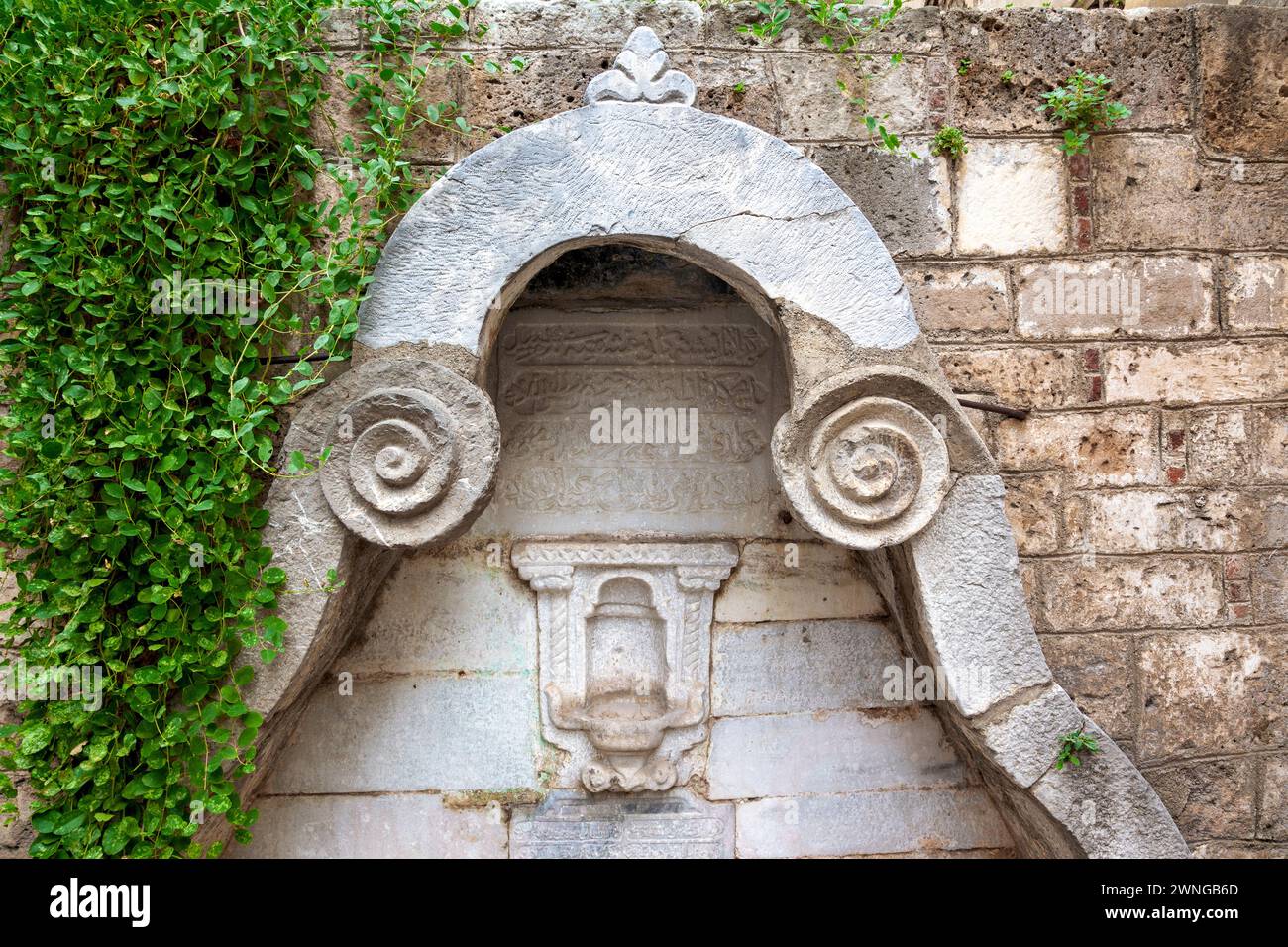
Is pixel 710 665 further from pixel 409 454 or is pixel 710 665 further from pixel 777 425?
pixel 409 454

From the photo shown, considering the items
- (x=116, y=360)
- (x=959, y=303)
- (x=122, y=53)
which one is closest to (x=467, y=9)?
(x=122, y=53)

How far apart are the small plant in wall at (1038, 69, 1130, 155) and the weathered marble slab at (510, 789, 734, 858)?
2.18m

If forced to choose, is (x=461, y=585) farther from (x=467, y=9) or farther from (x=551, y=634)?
(x=467, y=9)

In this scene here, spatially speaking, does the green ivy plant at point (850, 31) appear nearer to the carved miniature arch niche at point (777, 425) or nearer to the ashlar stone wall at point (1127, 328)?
the ashlar stone wall at point (1127, 328)

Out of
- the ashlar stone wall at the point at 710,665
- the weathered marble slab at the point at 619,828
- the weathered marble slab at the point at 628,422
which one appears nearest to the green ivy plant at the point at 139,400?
the ashlar stone wall at the point at 710,665

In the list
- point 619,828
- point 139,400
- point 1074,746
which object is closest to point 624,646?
point 619,828

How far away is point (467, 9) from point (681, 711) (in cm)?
203

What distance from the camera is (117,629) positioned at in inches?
88.6

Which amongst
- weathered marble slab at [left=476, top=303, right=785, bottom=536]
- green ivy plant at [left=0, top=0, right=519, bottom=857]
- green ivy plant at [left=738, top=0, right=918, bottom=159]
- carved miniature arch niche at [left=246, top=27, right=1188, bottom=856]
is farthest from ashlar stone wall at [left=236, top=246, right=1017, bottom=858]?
green ivy plant at [left=738, top=0, right=918, bottom=159]

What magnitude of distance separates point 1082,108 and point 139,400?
260cm

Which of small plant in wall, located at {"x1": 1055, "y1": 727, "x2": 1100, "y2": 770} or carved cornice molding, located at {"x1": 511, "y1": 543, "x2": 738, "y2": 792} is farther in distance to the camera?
carved cornice molding, located at {"x1": 511, "y1": 543, "x2": 738, "y2": 792}

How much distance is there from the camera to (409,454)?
7.47 ft

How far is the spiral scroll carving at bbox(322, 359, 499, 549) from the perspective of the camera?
2.28 metres

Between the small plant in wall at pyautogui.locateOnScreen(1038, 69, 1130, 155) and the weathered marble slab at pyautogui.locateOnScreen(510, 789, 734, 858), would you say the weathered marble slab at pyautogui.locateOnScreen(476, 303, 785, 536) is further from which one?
the small plant in wall at pyautogui.locateOnScreen(1038, 69, 1130, 155)
